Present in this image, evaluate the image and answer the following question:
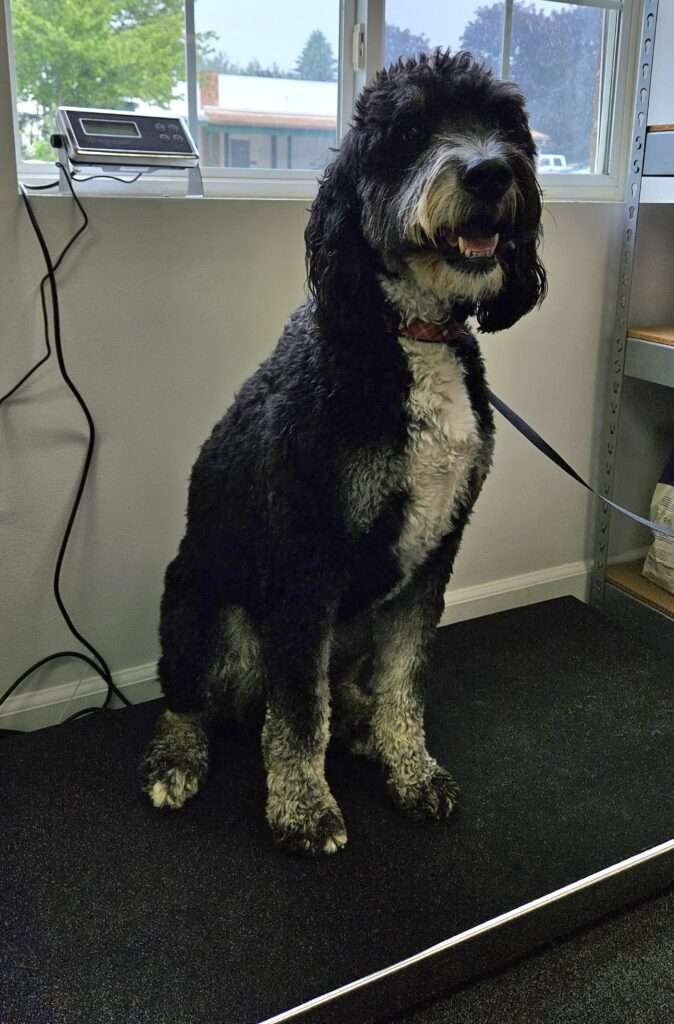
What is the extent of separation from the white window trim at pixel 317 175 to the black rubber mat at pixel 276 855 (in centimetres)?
107

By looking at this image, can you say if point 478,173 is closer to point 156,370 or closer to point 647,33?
point 156,370

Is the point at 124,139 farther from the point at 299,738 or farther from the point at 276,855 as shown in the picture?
the point at 276,855

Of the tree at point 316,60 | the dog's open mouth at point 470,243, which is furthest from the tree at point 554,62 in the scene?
the dog's open mouth at point 470,243

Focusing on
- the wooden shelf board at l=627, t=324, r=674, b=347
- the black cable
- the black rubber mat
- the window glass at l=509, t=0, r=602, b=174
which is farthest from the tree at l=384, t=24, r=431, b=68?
the black rubber mat

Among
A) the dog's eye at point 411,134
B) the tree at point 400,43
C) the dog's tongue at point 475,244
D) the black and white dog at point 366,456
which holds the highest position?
the tree at point 400,43

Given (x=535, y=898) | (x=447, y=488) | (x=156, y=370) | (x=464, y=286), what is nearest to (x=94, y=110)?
(x=156, y=370)

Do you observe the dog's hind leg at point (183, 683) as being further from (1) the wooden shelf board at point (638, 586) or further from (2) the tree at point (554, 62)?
(2) the tree at point (554, 62)

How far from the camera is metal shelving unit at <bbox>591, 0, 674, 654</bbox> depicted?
228 cm

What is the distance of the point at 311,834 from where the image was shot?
62.1 inches

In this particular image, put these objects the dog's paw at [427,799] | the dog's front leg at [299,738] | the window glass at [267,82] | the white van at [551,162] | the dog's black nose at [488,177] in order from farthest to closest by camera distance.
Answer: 1. the white van at [551,162]
2. the window glass at [267,82]
3. the dog's paw at [427,799]
4. the dog's front leg at [299,738]
5. the dog's black nose at [488,177]

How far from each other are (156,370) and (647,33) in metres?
1.41

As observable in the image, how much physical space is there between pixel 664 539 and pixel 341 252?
1.49 m

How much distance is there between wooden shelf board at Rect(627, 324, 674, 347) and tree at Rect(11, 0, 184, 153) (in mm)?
1232

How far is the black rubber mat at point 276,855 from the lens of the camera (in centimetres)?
136
